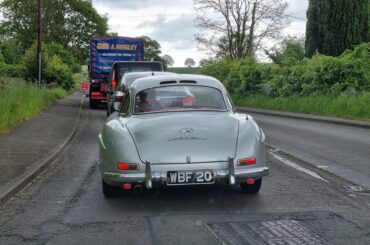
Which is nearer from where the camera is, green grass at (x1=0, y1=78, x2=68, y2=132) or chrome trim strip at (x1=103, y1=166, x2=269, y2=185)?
chrome trim strip at (x1=103, y1=166, x2=269, y2=185)

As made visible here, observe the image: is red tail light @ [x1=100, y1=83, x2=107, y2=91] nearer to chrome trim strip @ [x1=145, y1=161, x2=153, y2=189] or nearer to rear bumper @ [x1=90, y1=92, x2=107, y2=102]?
rear bumper @ [x1=90, y1=92, x2=107, y2=102]

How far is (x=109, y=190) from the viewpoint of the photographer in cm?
673

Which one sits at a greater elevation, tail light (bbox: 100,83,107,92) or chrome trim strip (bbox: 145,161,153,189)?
tail light (bbox: 100,83,107,92)

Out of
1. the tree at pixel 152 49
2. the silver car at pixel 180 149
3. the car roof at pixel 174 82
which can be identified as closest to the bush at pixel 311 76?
the car roof at pixel 174 82

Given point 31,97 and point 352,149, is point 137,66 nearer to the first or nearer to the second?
point 31,97

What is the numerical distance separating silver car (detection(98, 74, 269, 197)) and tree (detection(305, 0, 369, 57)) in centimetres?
3580

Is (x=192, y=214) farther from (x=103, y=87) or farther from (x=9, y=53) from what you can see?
(x=9, y=53)

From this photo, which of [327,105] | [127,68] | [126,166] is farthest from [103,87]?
[126,166]

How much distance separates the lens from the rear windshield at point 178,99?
23.0 feet

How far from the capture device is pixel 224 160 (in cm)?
598

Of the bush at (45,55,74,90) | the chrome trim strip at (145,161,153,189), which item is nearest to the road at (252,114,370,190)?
the chrome trim strip at (145,161,153,189)

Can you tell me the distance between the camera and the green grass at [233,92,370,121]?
2061 cm

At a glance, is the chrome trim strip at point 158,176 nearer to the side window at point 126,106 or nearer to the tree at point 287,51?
the side window at point 126,106

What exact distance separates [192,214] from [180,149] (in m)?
0.73
